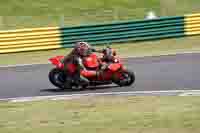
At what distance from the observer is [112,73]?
15.3 metres

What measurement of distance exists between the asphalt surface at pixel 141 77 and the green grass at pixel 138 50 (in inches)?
64.4

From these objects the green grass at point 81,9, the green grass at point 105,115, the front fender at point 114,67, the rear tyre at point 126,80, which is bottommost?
the green grass at point 105,115

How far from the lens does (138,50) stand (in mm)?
23438

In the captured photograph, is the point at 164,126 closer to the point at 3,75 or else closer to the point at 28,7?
the point at 3,75

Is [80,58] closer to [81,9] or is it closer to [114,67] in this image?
[114,67]

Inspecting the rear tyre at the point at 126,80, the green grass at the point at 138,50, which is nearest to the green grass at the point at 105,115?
the rear tyre at the point at 126,80

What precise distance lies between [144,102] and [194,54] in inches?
348

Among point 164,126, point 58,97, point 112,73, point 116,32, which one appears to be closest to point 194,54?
point 116,32

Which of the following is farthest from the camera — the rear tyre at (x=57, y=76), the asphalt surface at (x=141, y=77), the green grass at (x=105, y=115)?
the rear tyre at (x=57, y=76)

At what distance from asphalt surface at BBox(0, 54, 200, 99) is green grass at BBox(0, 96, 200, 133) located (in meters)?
1.67

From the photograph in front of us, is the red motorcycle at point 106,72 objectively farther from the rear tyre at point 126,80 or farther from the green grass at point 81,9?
the green grass at point 81,9

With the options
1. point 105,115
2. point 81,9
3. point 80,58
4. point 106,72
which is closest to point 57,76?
point 80,58

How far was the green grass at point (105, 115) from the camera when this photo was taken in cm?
948

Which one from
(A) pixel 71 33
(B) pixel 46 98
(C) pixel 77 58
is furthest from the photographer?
(A) pixel 71 33
